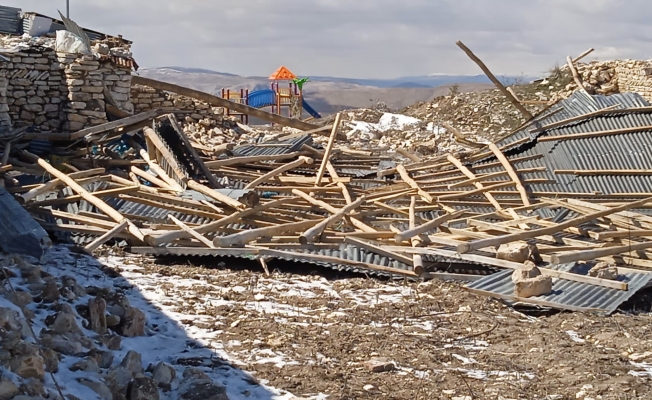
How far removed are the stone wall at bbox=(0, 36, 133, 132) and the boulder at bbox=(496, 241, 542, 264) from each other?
7.91 meters

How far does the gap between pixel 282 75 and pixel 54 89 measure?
16.8m

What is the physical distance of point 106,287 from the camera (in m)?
6.58

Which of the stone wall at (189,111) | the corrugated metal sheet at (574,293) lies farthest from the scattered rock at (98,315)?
the stone wall at (189,111)

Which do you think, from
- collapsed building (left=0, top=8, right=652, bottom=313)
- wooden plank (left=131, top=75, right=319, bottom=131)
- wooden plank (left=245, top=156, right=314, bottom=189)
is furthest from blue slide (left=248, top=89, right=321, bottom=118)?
wooden plank (left=245, top=156, right=314, bottom=189)

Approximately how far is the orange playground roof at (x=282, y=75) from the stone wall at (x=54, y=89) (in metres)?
15.6

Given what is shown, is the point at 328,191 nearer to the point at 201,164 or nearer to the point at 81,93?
the point at 201,164

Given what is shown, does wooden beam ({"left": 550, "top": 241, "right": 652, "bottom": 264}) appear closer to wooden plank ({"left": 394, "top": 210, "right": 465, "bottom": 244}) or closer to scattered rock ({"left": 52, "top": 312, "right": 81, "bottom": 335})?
wooden plank ({"left": 394, "top": 210, "right": 465, "bottom": 244})

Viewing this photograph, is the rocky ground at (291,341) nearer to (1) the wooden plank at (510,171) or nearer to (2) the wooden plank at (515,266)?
(2) the wooden plank at (515,266)

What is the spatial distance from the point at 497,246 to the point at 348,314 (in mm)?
1965

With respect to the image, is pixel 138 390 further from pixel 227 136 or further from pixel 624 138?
pixel 227 136

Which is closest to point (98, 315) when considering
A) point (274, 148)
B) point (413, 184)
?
point (413, 184)

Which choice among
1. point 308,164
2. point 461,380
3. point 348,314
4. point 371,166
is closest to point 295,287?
point 348,314

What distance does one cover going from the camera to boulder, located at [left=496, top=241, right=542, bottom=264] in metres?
7.32

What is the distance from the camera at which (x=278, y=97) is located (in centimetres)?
2602
